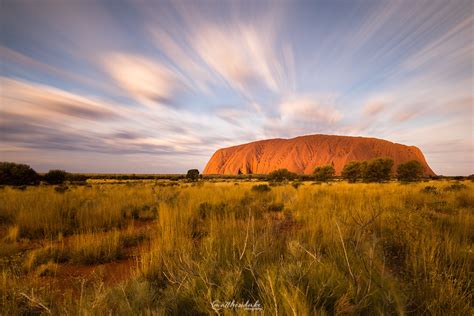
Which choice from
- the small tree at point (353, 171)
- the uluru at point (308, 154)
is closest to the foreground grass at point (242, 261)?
the small tree at point (353, 171)

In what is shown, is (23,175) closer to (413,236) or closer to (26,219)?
(26,219)

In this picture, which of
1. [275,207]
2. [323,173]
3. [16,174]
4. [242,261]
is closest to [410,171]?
[323,173]

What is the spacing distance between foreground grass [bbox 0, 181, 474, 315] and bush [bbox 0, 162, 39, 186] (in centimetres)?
2126

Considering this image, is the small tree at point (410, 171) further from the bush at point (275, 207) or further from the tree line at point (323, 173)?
the bush at point (275, 207)

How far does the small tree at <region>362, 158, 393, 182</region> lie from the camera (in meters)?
35.5

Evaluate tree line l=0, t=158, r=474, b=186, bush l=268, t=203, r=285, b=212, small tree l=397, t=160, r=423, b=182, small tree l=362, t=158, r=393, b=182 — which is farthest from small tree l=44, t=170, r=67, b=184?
small tree l=397, t=160, r=423, b=182

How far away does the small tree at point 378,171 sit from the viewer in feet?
116

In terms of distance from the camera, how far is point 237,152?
128000 mm

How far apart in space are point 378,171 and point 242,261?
41.1 m

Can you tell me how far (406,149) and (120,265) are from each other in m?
129

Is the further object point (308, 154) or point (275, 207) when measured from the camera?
point (308, 154)

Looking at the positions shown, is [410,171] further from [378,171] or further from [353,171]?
[353,171]

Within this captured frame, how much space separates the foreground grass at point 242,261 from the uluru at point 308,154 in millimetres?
93124

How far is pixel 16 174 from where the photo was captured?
71.2ft
